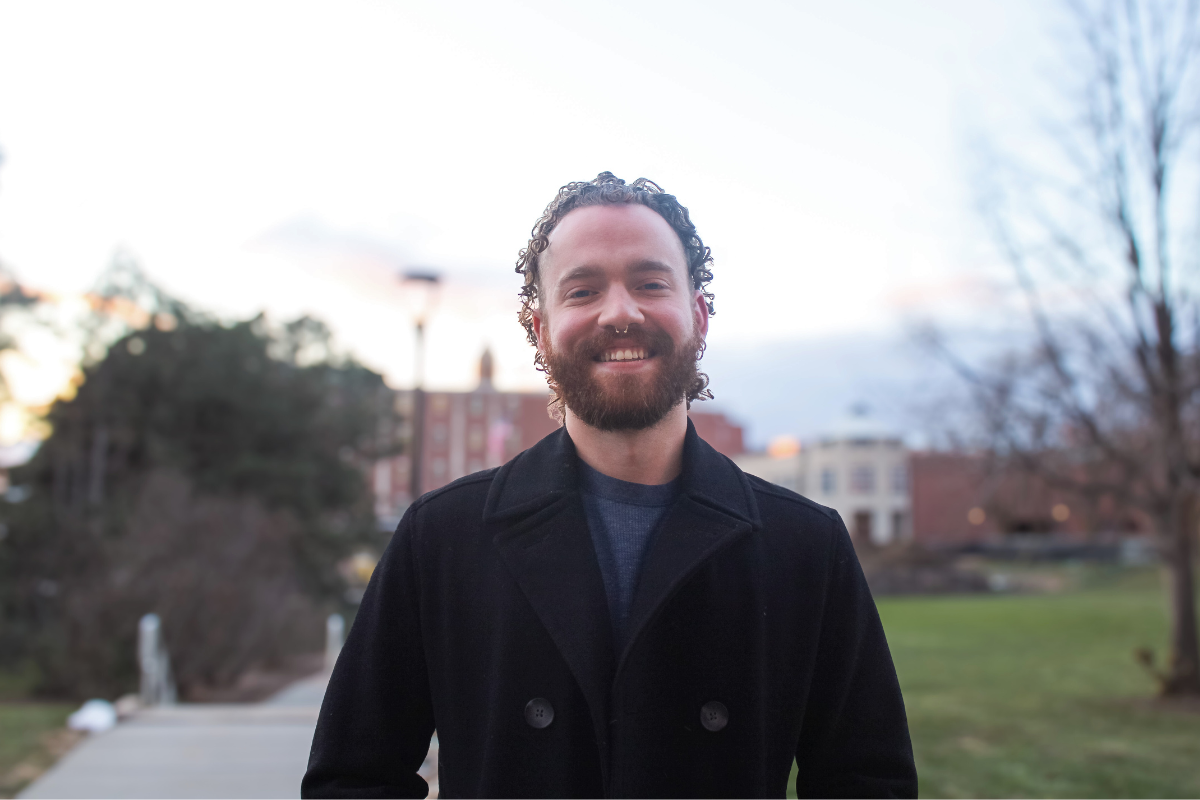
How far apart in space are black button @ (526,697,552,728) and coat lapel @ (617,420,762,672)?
0.50 feet

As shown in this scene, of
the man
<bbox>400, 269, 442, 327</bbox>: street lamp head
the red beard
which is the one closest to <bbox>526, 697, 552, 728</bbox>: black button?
the man

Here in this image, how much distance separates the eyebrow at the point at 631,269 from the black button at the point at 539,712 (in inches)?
30.1

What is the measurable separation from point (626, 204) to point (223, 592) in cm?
1469

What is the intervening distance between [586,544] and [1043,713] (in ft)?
38.6

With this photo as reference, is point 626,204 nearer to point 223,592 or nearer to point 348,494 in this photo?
point 223,592

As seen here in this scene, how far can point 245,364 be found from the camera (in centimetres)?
3052

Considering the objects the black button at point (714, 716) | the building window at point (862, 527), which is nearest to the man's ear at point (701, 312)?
the black button at point (714, 716)

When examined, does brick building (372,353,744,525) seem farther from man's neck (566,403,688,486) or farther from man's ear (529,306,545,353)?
man's neck (566,403,688,486)

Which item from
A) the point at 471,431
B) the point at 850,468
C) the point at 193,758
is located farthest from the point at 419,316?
the point at 850,468

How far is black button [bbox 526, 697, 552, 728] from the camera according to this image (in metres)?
1.75

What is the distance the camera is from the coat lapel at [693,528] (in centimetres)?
176

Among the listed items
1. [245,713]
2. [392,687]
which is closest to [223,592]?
[245,713]

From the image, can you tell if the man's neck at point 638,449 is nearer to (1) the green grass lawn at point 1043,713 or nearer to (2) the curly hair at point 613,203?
(2) the curly hair at point 613,203

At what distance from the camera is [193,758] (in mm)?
7863
